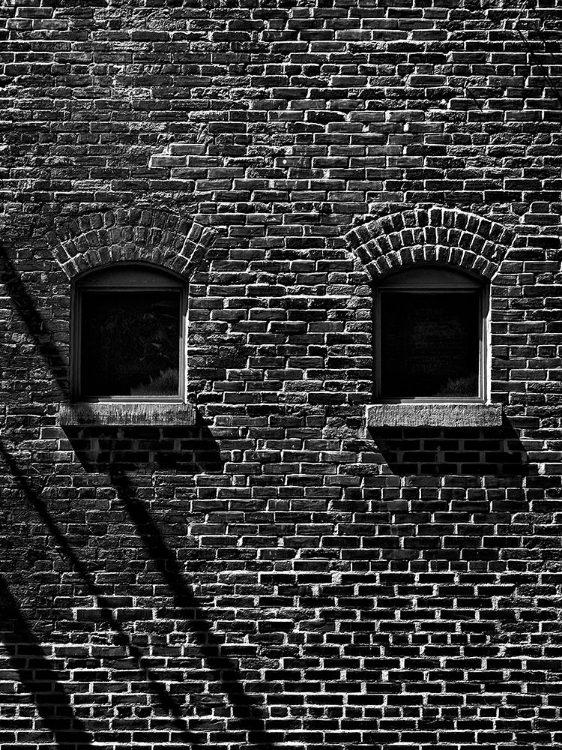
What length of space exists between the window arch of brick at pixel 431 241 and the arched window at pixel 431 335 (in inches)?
5.4

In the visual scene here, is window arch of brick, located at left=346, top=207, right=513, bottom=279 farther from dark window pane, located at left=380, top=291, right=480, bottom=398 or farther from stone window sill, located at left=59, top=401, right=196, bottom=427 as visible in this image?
stone window sill, located at left=59, top=401, right=196, bottom=427

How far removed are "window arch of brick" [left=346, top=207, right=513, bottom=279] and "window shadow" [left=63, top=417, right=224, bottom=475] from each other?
5.44 feet

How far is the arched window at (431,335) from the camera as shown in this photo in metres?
5.89

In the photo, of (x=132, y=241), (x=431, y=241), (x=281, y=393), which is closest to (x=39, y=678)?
(x=281, y=393)

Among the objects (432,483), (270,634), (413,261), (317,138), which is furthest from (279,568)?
(317,138)

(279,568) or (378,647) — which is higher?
(279,568)

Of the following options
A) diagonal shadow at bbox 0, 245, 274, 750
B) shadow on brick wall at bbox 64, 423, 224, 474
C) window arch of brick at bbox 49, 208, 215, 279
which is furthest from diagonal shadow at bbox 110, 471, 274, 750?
window arch of brick at bbox 49, 208, 215, 279

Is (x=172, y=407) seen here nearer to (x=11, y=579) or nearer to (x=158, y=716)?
(x=11, y=579)

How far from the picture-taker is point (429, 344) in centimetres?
592

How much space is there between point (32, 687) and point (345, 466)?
2554 mm

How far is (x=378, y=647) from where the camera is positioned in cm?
561

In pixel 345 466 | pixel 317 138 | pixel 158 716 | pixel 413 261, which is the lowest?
pixel 158 716

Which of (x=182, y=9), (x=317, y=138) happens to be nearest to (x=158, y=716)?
(x=317, y=138)

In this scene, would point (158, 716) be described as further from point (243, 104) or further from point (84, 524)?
point (243, 104)
